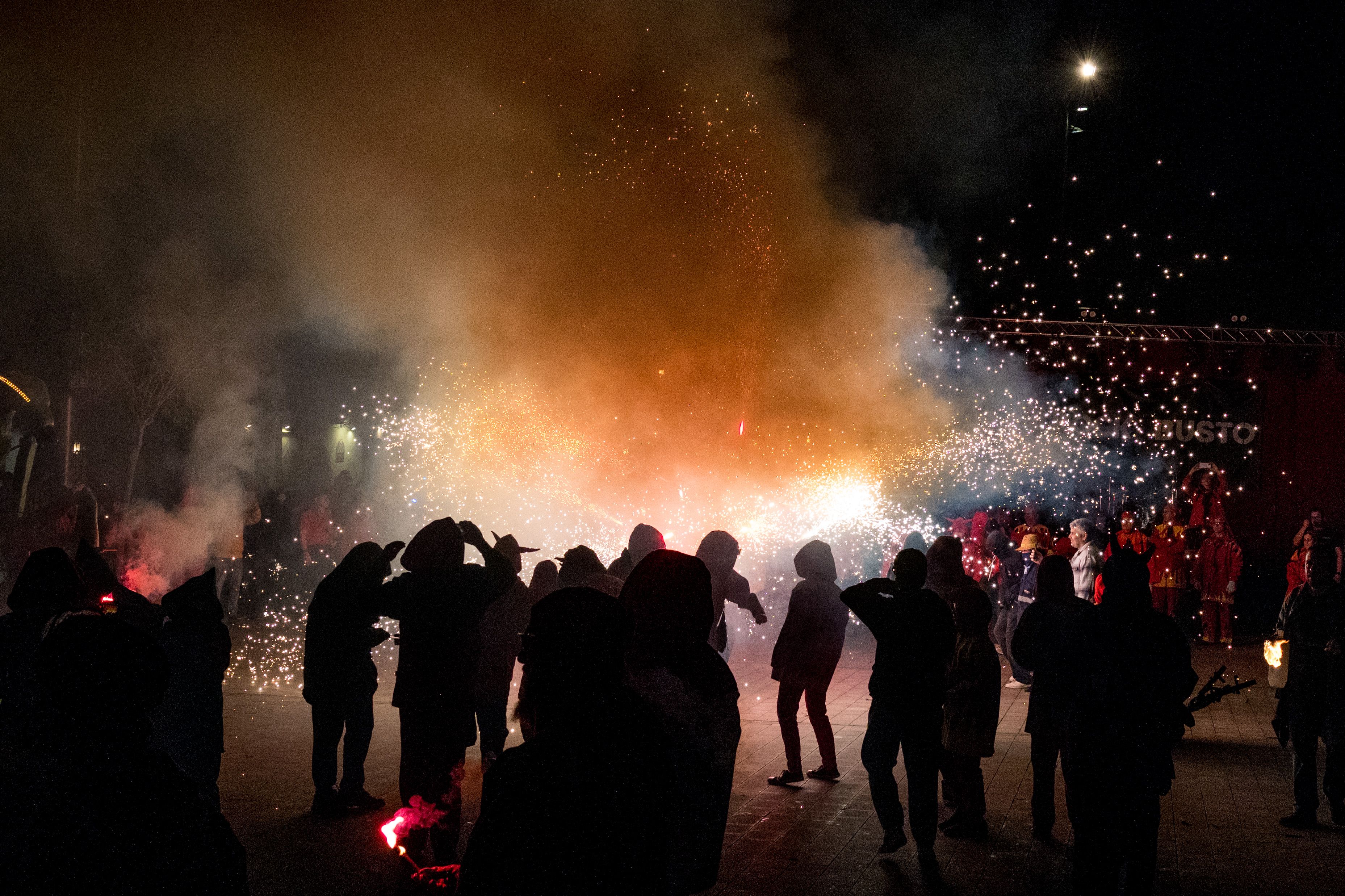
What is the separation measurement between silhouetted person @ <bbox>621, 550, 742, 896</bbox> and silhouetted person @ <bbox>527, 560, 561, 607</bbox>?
376 cm

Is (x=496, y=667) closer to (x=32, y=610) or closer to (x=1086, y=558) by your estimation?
(x=32, y=610)

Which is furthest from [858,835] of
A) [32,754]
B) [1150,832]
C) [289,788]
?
[32,754]

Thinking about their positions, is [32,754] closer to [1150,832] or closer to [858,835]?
[1150,832]

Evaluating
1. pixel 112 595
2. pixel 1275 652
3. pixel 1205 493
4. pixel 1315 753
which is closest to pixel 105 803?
pixel 112 595

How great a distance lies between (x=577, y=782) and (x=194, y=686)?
3630 mm

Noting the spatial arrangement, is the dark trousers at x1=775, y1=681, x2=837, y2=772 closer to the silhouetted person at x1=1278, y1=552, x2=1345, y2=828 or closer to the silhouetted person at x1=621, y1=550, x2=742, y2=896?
the silhouetted person at x1=1278, y1=552, x2=1345, y2=828

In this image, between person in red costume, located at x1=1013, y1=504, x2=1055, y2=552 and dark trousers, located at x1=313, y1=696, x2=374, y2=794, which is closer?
dark trousers, located at x1=313, y1=696, x2=374, y2=794

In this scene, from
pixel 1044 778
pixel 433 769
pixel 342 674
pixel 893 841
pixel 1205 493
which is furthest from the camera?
pixel 1205 493

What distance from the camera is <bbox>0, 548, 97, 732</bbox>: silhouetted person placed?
10.6 ft

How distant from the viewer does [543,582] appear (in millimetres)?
6344

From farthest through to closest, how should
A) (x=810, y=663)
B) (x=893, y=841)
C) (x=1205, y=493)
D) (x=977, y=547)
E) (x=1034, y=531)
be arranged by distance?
(x=1205, y=493) → (x=977, y=547) → (x=1034, y=531) → (x=810, y=663) → (x=893, y=841)

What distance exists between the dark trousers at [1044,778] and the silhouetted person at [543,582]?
295cm

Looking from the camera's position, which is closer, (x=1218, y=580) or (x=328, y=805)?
(x=328, y=805)

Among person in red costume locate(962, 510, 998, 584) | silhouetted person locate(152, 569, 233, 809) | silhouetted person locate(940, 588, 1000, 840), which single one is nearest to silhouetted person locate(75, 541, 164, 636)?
silhouetted person locate(152, 569, 233, 809)
